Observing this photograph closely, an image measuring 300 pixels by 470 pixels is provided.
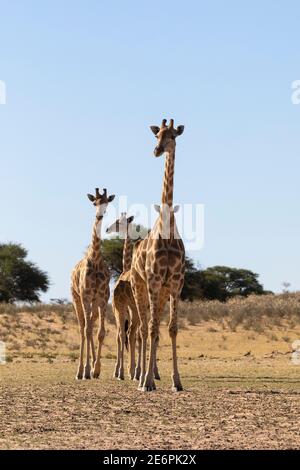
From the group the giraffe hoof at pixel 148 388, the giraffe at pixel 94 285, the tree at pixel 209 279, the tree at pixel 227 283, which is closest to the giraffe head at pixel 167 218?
the giraffe hoof at pixel 148 388

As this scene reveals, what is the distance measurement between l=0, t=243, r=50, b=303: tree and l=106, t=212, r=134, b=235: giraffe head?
36.7 m

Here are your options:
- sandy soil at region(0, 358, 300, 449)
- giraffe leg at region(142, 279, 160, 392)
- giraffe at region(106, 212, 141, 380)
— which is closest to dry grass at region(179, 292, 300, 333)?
giraffe at region(106, 212, 141, 380)

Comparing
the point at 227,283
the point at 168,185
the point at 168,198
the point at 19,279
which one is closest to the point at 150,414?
the point at 168,198

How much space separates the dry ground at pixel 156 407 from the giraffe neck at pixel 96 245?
2504mm

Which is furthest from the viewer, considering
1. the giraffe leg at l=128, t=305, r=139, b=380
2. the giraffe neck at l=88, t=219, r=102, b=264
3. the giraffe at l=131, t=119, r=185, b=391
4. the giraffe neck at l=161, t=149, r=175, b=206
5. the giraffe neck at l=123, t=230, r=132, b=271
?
the giraffe neck at l=123, t=230, r=132, b=271

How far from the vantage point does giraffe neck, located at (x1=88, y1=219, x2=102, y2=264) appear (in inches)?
821

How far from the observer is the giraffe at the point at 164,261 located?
16.9 meters

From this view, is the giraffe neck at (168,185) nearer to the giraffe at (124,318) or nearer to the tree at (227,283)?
the giraffe at (124,318)

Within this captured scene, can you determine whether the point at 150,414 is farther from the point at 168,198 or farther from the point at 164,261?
the point at 168,198

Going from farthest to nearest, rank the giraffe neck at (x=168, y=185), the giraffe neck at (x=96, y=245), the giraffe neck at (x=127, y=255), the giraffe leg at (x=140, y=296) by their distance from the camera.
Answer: the giraffe neck at (x=127, y=255) → the giraffe neck at (x=96, y=245) → the giraffe leg at (x=140, y=296) → the giraffe neck at (x=168, y=185)

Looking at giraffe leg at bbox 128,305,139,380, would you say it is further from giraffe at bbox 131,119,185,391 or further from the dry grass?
the dry grass
